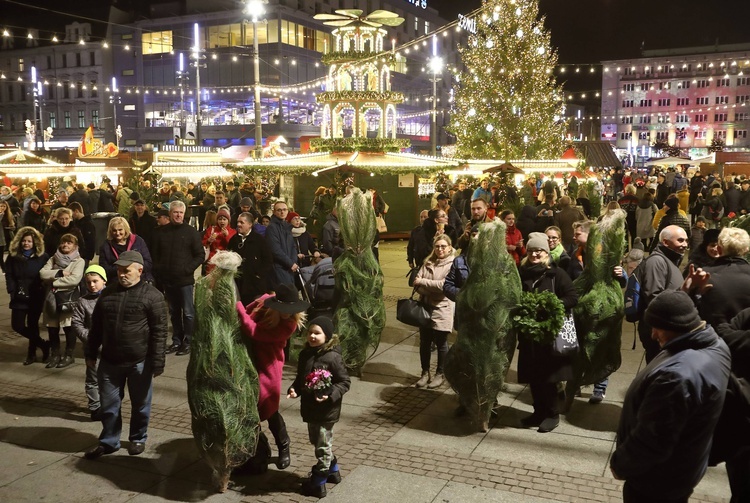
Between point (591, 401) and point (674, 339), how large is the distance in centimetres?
387

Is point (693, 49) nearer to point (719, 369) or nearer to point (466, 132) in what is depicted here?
point (466, 132)

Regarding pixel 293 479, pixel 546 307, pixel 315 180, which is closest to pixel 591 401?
pixel 546 307

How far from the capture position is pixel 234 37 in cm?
6028

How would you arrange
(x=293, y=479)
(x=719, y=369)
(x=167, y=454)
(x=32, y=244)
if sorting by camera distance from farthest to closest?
(x=32, y=244)
(x=167, y=454)
(x=293, y=479)
(x=719, y=369)

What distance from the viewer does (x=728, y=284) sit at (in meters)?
5.30

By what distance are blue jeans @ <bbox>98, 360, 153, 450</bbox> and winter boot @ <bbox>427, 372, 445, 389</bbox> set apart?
9.93 feet

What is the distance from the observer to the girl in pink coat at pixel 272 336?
5262 mm

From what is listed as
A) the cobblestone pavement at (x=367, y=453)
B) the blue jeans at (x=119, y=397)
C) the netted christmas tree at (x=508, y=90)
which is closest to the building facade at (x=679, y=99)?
the netted christmas tree at (x=508, y=90)

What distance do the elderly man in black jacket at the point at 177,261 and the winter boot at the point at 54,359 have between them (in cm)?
129

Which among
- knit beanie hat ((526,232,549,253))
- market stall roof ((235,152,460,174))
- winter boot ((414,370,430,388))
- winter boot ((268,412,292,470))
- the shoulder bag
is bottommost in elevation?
winter boot ((414,370,430,388))

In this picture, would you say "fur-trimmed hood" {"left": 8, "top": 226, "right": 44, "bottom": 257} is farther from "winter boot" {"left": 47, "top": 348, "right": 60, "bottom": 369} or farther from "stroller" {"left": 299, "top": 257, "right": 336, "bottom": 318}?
"stroller" {"left": 299, "top": 257, "right": 336, "bottom": 318}

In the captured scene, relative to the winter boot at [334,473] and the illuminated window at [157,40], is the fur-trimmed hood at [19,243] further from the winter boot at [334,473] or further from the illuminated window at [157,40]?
the illuminated window at [157,40]

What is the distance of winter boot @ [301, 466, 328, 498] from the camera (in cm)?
517

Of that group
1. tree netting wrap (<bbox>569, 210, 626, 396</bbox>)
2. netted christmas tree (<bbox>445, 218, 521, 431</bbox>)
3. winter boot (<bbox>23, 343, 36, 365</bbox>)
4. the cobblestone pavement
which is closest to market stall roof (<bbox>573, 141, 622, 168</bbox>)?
the cobblestone pavement
